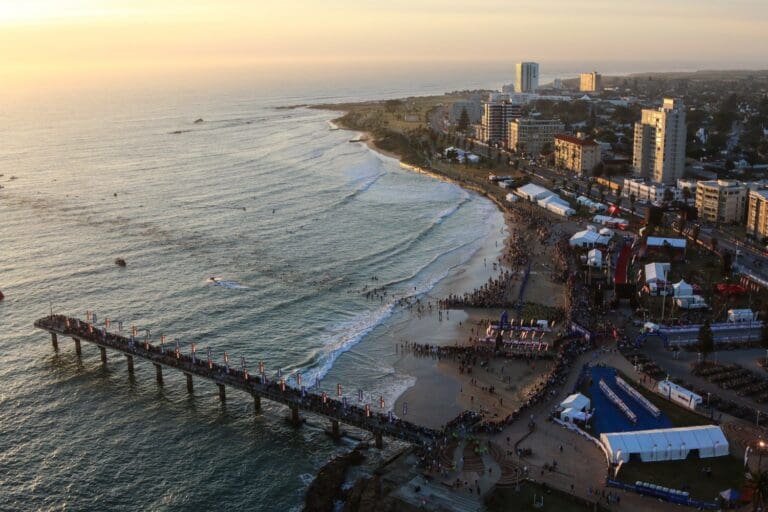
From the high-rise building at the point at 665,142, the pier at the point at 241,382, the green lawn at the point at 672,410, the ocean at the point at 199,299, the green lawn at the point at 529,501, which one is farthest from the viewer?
the high-rise building at the point at 665,142

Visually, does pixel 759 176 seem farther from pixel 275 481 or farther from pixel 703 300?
pixel 275 481

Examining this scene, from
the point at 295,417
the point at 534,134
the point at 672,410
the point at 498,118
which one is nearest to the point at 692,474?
the point at 672,410

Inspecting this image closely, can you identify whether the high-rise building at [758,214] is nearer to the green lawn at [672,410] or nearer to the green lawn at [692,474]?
the green lawn at [672,410]

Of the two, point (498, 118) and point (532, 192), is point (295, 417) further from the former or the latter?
point (498, 118)

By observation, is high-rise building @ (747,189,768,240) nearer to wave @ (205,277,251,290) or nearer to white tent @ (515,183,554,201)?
Result: white tent @ (515,183,554,201)

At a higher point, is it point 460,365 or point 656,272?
point 656,272

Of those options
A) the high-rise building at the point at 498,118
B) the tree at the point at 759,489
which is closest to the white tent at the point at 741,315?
the tree at the point at 759,489
